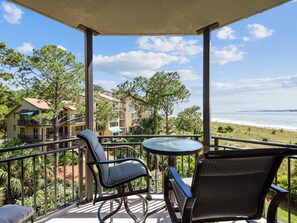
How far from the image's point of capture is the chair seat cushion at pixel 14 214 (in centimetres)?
134

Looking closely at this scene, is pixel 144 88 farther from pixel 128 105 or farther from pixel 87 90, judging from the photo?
pixel 87 90

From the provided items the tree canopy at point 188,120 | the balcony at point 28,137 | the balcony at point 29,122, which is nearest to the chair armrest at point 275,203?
the balcony at point 29,122

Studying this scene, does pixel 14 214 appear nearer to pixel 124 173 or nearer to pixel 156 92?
Result: pixel 124 173

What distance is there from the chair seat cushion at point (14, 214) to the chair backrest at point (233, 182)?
1238 mm

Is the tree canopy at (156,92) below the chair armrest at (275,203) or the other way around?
the other way around

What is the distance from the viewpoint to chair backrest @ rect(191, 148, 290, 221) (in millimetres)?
1101

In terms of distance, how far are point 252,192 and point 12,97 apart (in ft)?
40.8

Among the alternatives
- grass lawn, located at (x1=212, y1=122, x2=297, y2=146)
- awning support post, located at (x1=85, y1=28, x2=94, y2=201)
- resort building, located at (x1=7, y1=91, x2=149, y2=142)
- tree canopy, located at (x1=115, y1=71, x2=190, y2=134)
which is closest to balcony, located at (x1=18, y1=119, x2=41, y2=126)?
resort building, located at (x1=7, y1=91, x2=149, y2=142)

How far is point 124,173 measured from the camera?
1991 mm

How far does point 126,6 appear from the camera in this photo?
212 cm

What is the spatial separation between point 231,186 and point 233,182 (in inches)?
1.3

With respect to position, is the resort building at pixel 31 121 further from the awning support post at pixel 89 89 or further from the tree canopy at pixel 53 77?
the awning support post at pixel 89 89

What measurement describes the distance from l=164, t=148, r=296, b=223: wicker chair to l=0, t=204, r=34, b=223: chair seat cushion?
1.10m

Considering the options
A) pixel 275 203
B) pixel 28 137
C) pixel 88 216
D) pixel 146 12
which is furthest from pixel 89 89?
pixel 28 137
